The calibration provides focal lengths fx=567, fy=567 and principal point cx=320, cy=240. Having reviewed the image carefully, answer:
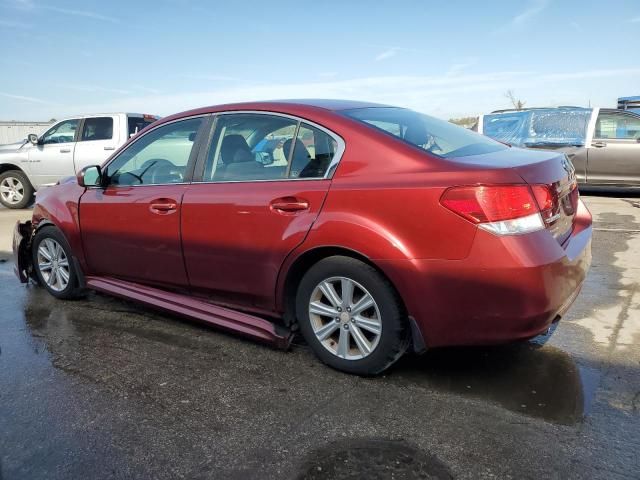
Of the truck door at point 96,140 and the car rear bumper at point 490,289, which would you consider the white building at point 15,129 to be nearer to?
the truck door at point 96,140

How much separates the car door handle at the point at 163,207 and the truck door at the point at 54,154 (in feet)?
25.1

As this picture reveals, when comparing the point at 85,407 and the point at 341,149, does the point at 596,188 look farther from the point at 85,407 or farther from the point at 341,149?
the point at 85,407

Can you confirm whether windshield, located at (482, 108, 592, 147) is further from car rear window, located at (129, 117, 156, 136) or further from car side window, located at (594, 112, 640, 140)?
car rear window, located at (129, 117, 156, 136)

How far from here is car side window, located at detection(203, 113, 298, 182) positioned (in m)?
3.51

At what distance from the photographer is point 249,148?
3.69 metres

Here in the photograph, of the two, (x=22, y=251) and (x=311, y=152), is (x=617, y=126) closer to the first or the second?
(x=311, y=152)

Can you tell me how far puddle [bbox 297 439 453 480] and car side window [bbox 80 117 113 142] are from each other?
366 inches

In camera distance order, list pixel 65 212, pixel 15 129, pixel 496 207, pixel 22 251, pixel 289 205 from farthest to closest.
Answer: pixel 15 129 < pixel 22 251 < pixel 65 212 < pixel 289 205 < pixel 496 207

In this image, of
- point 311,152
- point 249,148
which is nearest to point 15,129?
point 249,148

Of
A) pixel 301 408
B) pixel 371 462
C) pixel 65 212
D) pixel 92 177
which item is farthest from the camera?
pixel 65 212

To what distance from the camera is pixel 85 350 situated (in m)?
3.82

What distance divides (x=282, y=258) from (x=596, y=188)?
34.8 ft

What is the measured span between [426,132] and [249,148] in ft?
3.73

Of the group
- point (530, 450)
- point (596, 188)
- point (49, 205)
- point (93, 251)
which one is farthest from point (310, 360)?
point (596, 188)
